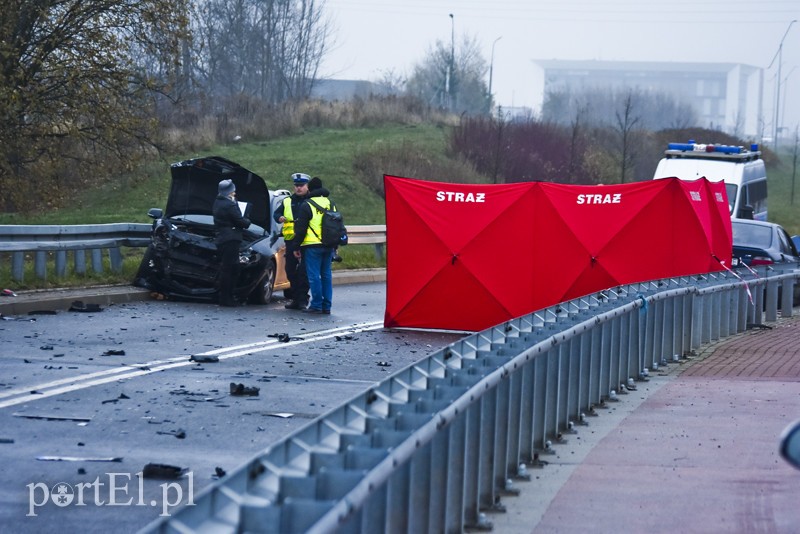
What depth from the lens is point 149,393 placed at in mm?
10586

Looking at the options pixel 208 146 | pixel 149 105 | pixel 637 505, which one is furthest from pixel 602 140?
pixel 637 505

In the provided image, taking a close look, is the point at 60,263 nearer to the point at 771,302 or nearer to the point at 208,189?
the point at 208,189

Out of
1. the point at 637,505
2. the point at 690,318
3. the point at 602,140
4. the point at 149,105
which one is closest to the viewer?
the point at 637,505

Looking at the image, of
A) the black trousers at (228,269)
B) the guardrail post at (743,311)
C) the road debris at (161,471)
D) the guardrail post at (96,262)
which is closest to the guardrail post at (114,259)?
the guardrail post at (96,262)

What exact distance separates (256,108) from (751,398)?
50.9 metres

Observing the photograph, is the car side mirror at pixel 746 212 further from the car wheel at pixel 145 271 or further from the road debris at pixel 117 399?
the road debris at pixel 117 399

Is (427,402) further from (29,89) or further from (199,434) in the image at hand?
(29,89)

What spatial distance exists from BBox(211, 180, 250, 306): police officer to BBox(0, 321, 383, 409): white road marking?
Result: 9.30 feet

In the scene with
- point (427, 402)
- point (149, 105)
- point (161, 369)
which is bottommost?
point (161, 369)

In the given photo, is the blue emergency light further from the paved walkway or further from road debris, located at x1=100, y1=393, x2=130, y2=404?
road debris, located at x1=100, y1=393, x2=130, y2=404

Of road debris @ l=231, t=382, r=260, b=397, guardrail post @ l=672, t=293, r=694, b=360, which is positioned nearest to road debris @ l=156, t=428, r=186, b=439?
road debris @ l=231, t=382, r=260, b=397

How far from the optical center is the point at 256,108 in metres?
60.6

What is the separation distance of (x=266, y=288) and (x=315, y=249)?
1690 millimetres

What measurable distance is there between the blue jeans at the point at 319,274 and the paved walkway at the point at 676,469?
281 inches
